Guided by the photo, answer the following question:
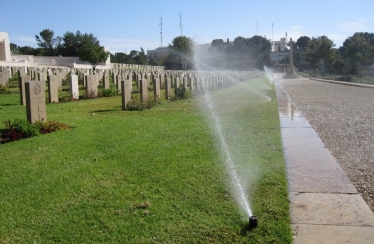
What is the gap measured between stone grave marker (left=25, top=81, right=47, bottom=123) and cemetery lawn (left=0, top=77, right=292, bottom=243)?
1034 mm

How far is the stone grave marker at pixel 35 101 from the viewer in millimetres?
8336

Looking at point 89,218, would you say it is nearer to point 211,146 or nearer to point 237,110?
point 211,146

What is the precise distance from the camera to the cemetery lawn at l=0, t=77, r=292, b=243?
3.37 metres

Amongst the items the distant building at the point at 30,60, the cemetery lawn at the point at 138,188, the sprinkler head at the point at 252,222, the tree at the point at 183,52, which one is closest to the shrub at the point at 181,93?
the cemetery lawn at the point at 138,188

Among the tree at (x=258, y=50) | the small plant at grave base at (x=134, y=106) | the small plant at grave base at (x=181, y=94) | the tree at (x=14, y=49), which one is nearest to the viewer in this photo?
the small plant at grave base at (x=134, y=106)

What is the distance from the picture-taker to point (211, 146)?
650 cm

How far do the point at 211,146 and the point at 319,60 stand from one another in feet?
219

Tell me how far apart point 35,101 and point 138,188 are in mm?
5024

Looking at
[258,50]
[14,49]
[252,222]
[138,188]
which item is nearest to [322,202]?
[252,222]

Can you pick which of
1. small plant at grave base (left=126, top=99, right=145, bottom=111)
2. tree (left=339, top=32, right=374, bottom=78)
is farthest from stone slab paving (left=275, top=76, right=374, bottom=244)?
tree (left=339, top=32, right=374, bottom=78)

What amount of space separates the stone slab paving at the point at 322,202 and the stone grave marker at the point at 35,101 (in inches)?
210

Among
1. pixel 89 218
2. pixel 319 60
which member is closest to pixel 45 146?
pixel 89 218

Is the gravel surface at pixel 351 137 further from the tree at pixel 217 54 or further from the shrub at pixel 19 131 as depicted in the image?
the tree at pixel 217 54

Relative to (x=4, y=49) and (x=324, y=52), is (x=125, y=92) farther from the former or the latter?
(x=324, y=52)
